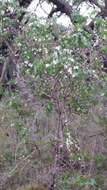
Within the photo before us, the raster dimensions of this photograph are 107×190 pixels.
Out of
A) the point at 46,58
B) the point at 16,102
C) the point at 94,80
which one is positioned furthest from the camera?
the point at 16,102

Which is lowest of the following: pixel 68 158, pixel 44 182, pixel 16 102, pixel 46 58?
pixel 44 182

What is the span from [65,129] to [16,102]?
72 cm

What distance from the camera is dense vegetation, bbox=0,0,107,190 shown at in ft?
15.3

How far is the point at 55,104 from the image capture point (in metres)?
5.00

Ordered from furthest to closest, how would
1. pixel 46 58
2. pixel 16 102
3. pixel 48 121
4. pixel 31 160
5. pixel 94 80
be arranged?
pixel 48 121 → pixel 31 160 → pixel 16 102 → pixel 94 80 → pixel 46 58

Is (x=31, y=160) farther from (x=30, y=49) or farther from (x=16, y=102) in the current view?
(x=30, y=49)

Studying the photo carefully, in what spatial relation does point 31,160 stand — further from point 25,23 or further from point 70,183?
point 25,23

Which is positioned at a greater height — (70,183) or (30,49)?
(30,49)

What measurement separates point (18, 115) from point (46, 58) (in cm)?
165

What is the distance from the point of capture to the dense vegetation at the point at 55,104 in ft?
15.3

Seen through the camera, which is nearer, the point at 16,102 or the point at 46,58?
the point at 46,58

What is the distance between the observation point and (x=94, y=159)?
19.2 ft

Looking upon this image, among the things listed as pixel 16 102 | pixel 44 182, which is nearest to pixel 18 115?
pixel 16 102

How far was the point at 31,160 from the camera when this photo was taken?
5.95 meters
